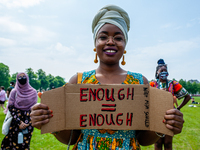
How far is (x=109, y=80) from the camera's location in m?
1.63

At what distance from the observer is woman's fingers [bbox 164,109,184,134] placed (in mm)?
1128

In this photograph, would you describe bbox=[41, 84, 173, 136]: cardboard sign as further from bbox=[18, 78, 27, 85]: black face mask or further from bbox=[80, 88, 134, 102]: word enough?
bbox=[18, 78, 27, 85]: black face mask

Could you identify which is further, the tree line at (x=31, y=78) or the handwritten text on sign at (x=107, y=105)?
the tree line at (x=31, y=78)

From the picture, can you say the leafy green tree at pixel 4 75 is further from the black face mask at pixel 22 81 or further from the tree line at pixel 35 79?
the black face mask at pixel 22 81

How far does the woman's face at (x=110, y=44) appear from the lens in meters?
1.51

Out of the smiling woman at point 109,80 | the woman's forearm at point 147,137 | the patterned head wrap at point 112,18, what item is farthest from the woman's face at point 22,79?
the woman's forearm at point 147,137

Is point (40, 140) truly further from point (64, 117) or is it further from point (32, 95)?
point (64, 117)

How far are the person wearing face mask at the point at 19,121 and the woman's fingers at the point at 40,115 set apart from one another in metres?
2.78

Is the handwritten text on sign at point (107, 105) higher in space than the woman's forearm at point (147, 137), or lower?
higher

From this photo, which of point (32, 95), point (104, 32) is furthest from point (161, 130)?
point (32, 95)

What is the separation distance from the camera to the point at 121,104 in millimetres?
Result: 1271

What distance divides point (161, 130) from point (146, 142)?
417 millimetres

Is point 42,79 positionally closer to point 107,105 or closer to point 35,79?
point 35,79

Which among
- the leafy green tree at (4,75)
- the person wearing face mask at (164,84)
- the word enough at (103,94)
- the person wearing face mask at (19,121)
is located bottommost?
the person wearing face mask at (19,121)
